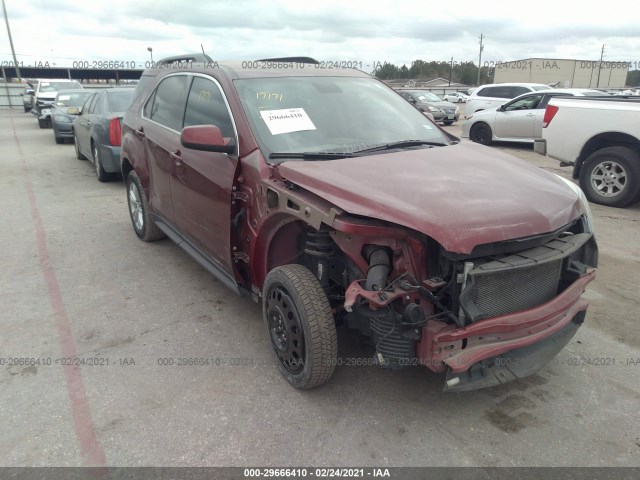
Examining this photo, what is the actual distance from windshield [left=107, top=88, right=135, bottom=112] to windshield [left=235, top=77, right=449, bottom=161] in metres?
6.05

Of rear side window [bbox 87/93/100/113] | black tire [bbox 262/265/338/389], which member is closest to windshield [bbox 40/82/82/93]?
rear side window [bbox 87/93/100/113]

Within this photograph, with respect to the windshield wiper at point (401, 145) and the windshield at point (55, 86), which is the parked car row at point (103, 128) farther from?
the windshield at point (55, 86)

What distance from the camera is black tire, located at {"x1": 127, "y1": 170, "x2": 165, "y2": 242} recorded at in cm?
532

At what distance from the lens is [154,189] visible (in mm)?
4859

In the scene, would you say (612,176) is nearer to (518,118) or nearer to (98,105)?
(518,118)

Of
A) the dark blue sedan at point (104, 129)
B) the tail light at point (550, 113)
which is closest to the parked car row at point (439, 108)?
the tail light at point (550, 113)

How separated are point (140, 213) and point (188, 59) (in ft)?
6.15

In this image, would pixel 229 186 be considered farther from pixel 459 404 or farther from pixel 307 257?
pixel 459 404

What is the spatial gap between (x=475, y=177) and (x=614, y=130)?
17.7ft

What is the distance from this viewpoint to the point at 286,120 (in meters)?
3.38

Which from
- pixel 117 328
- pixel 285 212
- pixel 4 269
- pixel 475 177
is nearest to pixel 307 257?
pixel 285 212

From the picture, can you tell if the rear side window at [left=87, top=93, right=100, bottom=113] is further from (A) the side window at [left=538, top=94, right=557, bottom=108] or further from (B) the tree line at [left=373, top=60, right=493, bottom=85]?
(B) the tree line at [left=373, top=60, right=493, bottom=85]

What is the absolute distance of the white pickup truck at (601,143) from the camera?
6.94 metres

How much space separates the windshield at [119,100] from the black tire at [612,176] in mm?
7673
